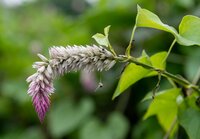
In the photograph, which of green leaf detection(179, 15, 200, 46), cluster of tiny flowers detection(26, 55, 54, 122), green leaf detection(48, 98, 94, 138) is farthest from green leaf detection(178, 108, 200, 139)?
green leaf detection(48, 98, 94, 138)

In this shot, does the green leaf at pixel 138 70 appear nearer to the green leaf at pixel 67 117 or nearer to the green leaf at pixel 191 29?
the green leaf at pixel 191 29

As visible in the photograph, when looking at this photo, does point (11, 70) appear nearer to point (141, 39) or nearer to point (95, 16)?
point (95, 16)

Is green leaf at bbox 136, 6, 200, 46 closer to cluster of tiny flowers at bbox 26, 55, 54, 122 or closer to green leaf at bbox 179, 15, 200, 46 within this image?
green leaf at bbox 179, 15, 200, 46

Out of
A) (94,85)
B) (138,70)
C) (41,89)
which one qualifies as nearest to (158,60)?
(138,70)

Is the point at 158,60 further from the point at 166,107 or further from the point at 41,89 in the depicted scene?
the point at 41,89

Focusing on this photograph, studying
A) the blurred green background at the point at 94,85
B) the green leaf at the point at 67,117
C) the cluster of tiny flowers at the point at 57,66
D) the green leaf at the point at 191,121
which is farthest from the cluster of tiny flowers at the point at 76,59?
the green leaf at the point at 67,117

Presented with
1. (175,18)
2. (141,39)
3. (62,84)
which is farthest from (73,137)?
(175,18)
